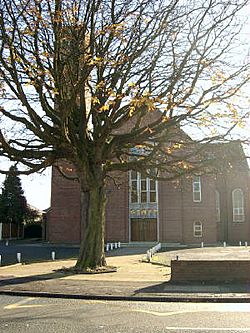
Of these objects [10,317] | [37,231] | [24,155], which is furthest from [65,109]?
[37,231]

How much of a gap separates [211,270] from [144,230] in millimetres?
31195

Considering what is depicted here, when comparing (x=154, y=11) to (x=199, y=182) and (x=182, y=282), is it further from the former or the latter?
(x=199, y=182)

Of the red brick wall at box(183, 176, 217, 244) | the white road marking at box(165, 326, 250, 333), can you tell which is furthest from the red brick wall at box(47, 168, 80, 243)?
the white road marking at box(165, 326, 250, 333)

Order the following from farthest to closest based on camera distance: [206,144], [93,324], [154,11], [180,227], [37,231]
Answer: [37,231] → [180,227] → [206,144] → [154,11] → [93,324]

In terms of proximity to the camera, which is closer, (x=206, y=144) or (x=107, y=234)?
(x=206, y=144)

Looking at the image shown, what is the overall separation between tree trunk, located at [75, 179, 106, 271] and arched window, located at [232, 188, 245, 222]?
118 feet

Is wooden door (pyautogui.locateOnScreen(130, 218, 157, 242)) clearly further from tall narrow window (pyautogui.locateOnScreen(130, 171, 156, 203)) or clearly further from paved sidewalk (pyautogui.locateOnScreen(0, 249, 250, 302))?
paved sidewalk (pyautogui.locateOnScreen(0, 249, 250, 302))

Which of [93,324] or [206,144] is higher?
[206,144]

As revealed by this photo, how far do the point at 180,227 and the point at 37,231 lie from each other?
27984 millimetres

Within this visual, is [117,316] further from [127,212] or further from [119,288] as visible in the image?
[127,212]

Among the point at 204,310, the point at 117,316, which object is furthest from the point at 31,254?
→ the point at 117,316

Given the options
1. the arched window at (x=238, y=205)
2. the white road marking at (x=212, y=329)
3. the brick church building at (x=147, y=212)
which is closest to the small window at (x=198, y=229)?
the brick church building at (x=147, y=212)

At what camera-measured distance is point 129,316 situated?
880 centimetres

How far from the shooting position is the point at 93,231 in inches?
719
